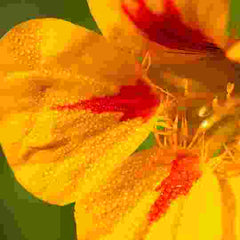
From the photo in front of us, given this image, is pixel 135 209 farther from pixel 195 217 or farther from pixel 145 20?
pixel 145 20

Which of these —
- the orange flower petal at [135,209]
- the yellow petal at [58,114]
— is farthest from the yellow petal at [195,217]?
the yellow petal at [58,114]

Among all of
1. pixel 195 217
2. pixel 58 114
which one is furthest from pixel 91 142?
pixel 195 217

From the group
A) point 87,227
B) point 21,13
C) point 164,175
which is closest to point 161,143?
point 164,175

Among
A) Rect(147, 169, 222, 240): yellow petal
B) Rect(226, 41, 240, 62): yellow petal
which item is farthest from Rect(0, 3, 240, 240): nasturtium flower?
Rect(226, 41, 240, 62): yellow petal

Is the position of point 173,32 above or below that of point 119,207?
above

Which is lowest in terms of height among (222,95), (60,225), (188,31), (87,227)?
(60,225)

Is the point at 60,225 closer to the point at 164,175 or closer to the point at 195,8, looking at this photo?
the point at 164,175

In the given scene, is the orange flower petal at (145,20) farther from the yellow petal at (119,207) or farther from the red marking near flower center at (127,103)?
the yellow petal at (119,207)
